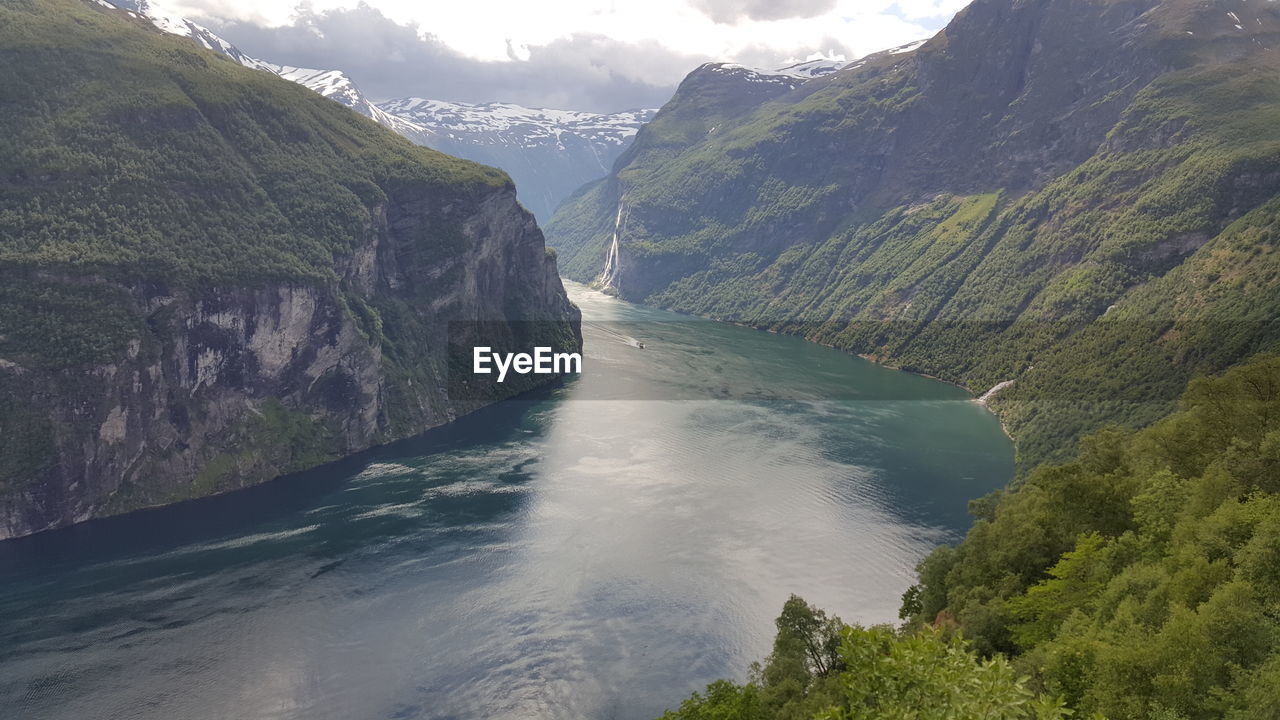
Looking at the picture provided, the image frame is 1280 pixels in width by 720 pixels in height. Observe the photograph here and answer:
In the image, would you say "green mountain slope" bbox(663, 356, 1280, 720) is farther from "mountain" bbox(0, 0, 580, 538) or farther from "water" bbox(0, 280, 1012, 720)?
"mountain" bbox(0, 0, 580, 538)

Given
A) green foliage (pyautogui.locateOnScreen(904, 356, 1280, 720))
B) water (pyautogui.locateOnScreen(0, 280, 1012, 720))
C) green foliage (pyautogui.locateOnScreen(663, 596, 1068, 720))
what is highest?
green foliage (pyautogui.locateOnScreen(663, 596, 1068, 720))

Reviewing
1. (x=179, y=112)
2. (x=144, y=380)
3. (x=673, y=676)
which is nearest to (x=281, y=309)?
(x=144, y=380)

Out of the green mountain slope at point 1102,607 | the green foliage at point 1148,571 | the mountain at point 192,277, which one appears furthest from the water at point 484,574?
the green foliage at point 1148,571

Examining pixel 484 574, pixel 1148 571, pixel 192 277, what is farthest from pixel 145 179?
pixel 1148 571

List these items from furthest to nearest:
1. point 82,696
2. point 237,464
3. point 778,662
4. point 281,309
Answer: point 281,309, point 237,464, point 82,696, point 778,662

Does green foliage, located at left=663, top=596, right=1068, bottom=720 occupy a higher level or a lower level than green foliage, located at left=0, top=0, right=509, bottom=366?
lower

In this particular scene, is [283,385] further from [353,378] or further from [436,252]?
[436,252]

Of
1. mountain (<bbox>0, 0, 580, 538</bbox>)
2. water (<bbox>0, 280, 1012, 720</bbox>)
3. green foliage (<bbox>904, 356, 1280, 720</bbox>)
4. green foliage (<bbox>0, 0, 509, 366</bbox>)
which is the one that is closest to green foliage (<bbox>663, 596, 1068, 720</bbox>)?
green foliage (<bbox>904, 356, 1280, 720</bbox>)

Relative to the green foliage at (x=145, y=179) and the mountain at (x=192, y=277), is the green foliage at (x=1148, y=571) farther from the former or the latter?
the green foliage at (x=145, y=179)
